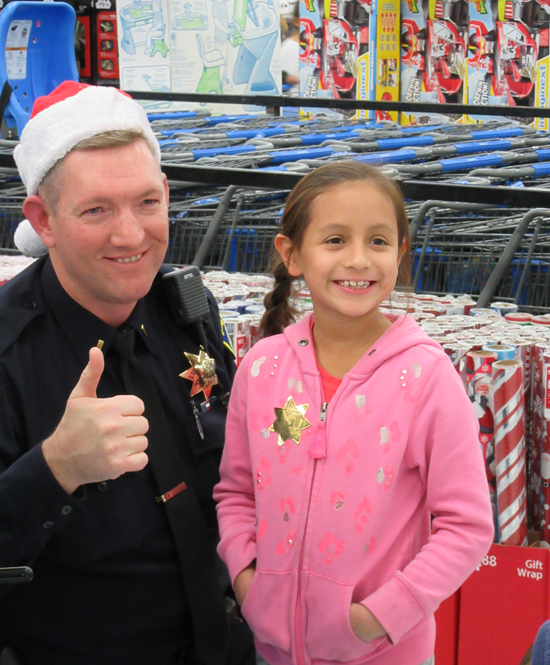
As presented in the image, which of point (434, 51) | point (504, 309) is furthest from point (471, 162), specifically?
point (434, 51)

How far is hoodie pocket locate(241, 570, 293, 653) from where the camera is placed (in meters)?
1.49

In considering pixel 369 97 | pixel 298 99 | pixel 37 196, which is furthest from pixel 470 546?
pixel 369 97

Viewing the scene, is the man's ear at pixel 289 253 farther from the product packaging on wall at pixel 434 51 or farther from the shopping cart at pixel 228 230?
the product packaging on wall at pixel 434 51

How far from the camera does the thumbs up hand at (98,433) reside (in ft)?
4.29

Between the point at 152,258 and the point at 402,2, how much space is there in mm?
8907

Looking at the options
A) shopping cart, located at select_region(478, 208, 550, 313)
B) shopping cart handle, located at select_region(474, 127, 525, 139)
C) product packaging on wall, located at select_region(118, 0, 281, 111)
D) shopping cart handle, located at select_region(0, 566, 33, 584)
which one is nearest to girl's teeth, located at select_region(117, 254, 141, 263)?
shopping cart handle, located at select_region(0, 566, 33, 584)

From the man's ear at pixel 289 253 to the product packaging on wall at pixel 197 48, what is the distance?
29.9 ft

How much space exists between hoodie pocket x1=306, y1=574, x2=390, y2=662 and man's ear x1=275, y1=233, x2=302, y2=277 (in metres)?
0.55

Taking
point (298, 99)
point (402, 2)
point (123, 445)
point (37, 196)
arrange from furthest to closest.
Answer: point (402, 2) < point (298, 99) < point (37, 196) < point (123, 445)

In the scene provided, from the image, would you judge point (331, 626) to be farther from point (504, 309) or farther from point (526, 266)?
point (526, 266)

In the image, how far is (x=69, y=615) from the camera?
5.32ft

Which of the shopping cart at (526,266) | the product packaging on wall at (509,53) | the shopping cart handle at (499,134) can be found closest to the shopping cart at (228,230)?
the shopping cart at (526,266)

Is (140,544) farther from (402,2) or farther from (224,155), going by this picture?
(402,2)

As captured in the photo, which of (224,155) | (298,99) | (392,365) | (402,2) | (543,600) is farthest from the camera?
(402,2)
